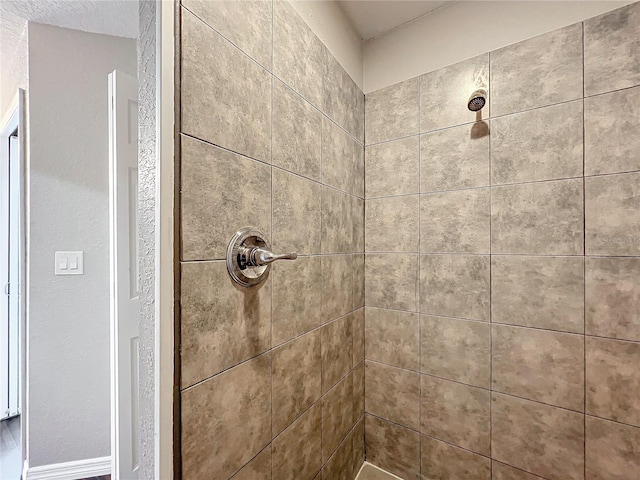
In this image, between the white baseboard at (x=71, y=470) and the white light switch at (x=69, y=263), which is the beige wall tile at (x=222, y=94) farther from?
the white baseboard at (x=71, y=470)

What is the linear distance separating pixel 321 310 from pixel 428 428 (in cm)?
79

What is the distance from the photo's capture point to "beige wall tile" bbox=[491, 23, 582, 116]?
41.9 inches

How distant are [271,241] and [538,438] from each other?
127 centimetres

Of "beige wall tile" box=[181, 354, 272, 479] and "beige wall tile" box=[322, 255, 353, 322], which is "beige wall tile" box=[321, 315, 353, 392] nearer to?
"beige wall tile" box=[322, 255, 353, 322]

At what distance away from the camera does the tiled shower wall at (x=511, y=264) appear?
100 cm

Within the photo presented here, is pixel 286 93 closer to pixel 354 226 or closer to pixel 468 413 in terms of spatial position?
pixel 354 226

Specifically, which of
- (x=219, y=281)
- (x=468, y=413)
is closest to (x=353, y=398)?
(x=468, y=413)

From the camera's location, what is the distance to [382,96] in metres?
1.48

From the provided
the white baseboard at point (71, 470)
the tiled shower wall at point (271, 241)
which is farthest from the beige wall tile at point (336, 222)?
the white baseboard at point (71, 470)


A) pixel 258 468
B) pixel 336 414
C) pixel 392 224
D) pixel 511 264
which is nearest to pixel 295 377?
pixel 258 468

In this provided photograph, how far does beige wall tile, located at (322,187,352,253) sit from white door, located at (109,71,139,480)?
850mm

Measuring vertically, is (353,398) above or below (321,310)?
below

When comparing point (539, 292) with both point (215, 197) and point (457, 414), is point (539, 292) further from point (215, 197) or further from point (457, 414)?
point (215, 197)

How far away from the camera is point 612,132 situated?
39.4 inches
